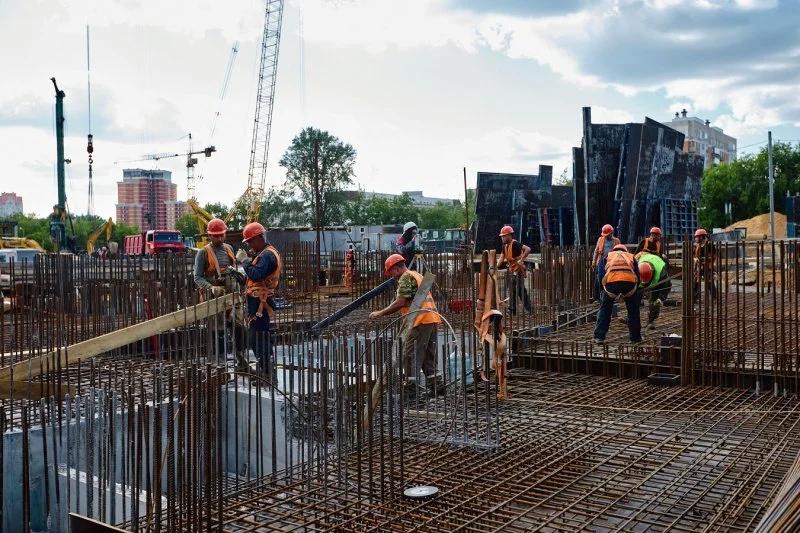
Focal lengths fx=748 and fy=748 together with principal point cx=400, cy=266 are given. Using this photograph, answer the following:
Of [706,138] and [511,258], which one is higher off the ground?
[706,138]

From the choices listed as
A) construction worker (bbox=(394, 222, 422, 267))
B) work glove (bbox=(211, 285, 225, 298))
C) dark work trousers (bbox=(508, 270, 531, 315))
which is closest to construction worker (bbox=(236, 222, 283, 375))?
work glove (bbox=(211, 285, 225, 298))

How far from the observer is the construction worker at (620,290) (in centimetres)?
893

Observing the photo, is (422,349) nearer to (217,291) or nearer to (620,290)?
(217,291)

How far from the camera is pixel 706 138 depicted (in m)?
100

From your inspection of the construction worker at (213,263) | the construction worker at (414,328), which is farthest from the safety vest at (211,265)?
the construction worker at (414,328)

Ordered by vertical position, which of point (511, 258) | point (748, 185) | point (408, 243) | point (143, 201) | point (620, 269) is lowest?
point (620, 269)

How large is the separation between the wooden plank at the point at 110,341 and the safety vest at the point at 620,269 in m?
4.57

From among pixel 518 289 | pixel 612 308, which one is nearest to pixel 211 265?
pixel 518 289

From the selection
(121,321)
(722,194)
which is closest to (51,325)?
(121,321)

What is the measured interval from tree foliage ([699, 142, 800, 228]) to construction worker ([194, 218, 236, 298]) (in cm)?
4273

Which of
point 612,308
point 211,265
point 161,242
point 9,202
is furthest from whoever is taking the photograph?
point 9,202

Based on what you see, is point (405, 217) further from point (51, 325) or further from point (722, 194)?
point (51, 325)

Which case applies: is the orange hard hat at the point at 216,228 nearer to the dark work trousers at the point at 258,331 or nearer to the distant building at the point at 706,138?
the dark work trousers at the point at 258,331

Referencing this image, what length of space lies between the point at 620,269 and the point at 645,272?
4.93ft
